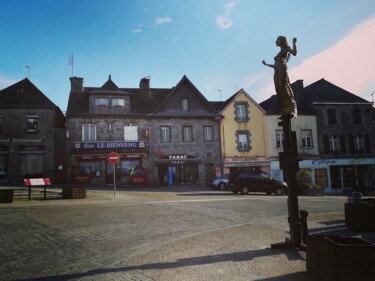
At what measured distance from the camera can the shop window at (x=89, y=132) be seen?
89.5 feet

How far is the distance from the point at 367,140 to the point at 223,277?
35035mm

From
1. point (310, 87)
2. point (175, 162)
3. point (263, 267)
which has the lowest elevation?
point (263, 267)

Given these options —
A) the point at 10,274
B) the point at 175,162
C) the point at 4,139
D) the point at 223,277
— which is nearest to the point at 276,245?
the point at 223,277

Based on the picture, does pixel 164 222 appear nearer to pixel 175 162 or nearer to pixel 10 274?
pixel 10 274

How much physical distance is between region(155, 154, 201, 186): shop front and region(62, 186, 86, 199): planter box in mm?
12466

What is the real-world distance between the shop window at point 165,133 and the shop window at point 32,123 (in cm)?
1099

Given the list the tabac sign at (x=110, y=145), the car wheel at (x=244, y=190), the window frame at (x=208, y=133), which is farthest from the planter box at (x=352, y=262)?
the window frame at (x=208, y=133)

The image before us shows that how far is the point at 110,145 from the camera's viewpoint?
27.5 meters

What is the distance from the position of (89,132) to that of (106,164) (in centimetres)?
327

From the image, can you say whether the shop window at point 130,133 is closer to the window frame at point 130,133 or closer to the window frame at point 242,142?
the window frame at point 130,133

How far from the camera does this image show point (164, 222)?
9.45 m

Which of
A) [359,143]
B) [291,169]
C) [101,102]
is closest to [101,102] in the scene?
[101,102]

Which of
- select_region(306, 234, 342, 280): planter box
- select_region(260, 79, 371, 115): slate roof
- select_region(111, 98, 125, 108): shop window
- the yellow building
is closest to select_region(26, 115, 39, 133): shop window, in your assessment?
select_region(111, 98, 125, 108): shop window

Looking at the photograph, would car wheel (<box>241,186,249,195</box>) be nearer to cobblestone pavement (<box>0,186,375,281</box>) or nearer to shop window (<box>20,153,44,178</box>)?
cobblestone pavement (<box>0,186,375,281</box>)
